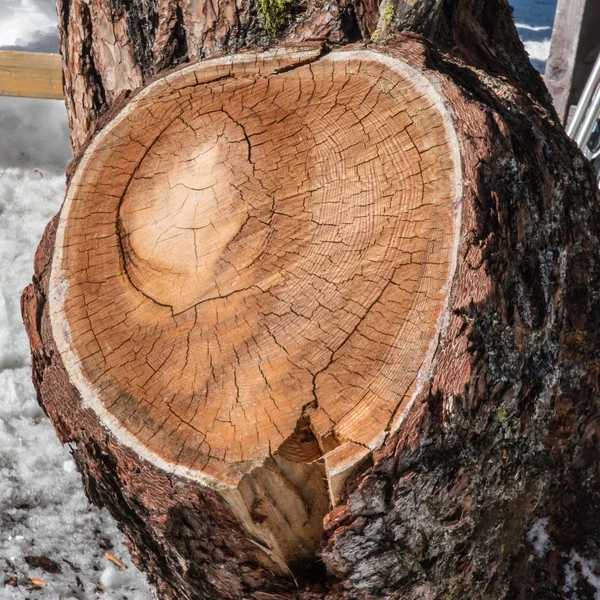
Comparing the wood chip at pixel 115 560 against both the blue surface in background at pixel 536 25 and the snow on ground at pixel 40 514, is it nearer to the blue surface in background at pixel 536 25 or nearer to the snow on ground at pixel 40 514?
the snow on ground at pixel 40 514

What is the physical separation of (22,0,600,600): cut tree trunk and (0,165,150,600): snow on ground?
19.5 inches

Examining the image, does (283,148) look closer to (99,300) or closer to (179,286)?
(179,286)

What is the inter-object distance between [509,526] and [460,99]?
3.38ft

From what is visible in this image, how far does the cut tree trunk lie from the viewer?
1.27 meters

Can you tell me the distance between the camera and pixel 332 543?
1313mm

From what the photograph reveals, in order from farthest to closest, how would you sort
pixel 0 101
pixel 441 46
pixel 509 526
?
pixel 0 101
pixel 441 46
pixel 509 526

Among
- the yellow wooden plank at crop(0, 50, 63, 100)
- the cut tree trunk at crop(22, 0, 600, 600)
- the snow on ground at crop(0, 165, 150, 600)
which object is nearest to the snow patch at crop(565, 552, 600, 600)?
the cut tree trunk at crop(22, 0, 600, 600)

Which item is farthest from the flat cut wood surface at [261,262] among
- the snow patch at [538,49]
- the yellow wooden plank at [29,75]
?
the snow patch at [538,49]

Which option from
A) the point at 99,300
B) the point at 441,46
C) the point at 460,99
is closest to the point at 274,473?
the point at 99,300

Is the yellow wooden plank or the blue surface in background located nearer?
the yellow wooden plank

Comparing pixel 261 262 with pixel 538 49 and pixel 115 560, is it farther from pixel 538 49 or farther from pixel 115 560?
pixel 538 49

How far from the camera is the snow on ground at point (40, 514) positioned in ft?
6.85

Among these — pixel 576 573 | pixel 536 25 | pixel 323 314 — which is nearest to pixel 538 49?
pixel 536 25

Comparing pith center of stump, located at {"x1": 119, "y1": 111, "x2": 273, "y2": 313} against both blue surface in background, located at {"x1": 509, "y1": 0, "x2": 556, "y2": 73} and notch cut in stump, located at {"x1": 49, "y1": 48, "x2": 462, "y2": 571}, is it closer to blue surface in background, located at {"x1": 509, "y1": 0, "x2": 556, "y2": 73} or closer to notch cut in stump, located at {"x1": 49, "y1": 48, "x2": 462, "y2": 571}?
notch cut in stump, located at {"x1": 49, "y1": 48, "x2": 462, "y2": 571}
